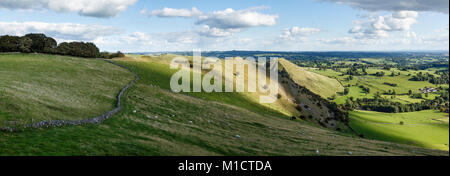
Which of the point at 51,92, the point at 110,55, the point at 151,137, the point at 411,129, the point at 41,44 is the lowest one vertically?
the point at 411,129

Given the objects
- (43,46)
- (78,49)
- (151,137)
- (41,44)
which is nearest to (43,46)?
(43,46)

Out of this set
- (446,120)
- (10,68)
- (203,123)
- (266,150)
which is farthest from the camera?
(446,120)

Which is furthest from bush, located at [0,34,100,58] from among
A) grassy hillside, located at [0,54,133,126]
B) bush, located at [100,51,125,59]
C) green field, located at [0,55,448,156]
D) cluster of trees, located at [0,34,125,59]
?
green field, located at [0,55,448,156]

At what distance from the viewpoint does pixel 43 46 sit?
98.2 metres

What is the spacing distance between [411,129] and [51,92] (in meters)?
169

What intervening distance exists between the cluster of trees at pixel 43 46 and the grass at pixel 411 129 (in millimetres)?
130055

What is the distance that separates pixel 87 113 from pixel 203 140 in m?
16.7

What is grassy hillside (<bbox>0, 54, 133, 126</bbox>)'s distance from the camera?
96.4 ft

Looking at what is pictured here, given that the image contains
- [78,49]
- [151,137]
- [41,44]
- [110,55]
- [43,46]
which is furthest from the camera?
[110,55]

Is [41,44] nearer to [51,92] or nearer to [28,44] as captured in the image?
[28,44]

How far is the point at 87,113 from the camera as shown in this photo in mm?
34344

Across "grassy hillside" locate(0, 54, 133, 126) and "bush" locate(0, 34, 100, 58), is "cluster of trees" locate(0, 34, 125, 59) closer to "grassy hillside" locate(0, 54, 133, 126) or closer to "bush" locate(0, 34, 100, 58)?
"bush" locate(0, 34, 100, 58)
